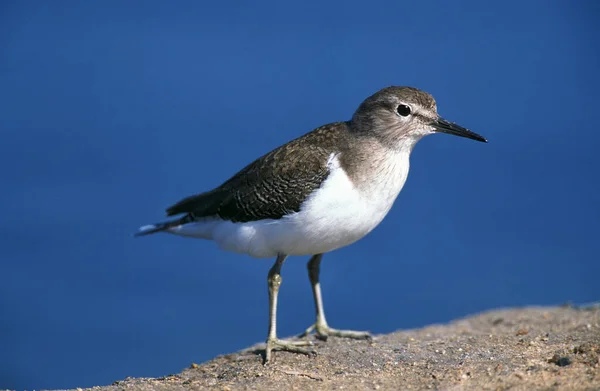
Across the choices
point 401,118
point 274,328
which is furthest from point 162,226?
point 401,118

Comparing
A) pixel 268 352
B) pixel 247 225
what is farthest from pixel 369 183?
pixel 268 352

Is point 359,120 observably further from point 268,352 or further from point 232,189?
point 268,352

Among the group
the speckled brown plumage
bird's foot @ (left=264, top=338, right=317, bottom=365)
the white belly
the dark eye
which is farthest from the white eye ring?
bird's foot @ (left=264, top=338, right=317, bottom=365)

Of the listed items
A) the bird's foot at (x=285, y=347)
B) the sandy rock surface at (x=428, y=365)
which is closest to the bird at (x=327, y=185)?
the bird's foot at (x=285, y=347)

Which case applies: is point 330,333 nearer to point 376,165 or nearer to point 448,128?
point 376,165

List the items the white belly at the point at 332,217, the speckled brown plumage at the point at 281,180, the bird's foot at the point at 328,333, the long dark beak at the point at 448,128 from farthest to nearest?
the bird's foot at the point at 328,333 < the long dark beak at the point at 448,128 < the speckled brown plumage at the point at 281,180 < the white belly at the point at 332,217

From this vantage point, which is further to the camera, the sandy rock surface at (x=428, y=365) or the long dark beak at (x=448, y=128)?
the long dark beak at (x=448, y=128)

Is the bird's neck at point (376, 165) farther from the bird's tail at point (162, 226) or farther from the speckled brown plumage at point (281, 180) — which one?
the bird's tail at point (162, 226)
